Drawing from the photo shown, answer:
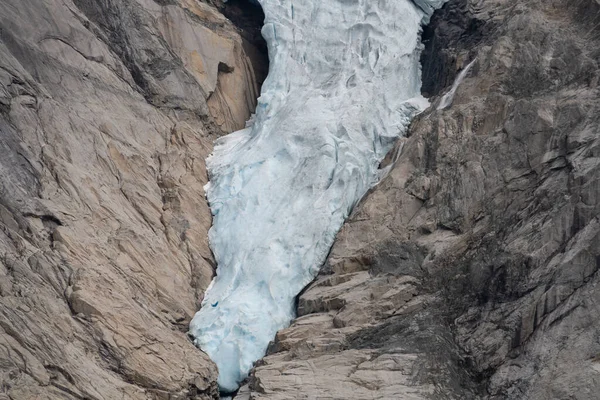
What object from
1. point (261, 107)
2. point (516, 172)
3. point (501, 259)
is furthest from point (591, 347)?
point (261, 107)

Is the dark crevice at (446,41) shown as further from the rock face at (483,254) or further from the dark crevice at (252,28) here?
the dark crevice at (252,28)

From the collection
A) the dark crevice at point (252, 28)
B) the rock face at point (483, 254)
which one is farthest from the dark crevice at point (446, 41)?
the dark crevice at point (252, 28)

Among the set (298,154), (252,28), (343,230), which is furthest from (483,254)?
(252,28)

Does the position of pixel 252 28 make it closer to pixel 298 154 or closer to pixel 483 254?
pixel 298 154

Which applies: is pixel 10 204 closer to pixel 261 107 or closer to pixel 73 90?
pixel 73 90

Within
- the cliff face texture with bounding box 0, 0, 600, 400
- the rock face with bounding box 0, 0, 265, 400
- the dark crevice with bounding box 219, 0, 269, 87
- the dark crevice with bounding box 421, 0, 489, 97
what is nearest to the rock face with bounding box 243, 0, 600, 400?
the cliff face texture with bounding box 0, 0, 600, 400

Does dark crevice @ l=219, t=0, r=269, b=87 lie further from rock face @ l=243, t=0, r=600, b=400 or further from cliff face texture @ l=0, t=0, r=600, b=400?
rock face @ l=243, t=0, r=600, b=400
